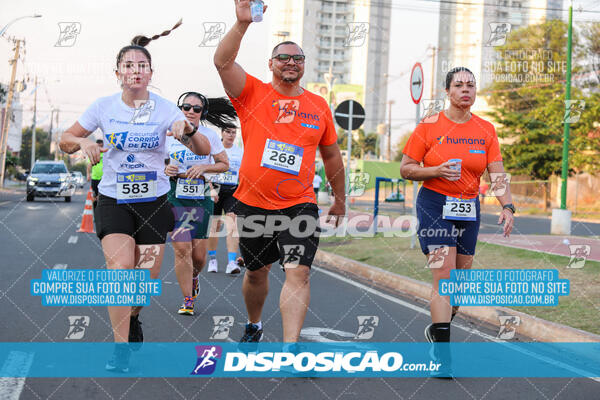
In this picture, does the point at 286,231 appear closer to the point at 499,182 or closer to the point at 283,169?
the point at 283,169

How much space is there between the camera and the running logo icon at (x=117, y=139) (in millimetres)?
4422

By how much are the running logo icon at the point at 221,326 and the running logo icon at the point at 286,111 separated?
1.97 meters

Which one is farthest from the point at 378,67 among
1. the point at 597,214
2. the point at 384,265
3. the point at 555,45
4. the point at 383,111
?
the point at 384,265

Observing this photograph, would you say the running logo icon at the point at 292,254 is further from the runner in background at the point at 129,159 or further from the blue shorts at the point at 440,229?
the blue shorts at the point at 440,229

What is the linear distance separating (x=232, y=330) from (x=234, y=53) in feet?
8.60

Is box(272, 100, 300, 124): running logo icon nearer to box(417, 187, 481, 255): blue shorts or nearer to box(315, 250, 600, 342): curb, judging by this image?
box(417, 187, 481, 255): blue shorts

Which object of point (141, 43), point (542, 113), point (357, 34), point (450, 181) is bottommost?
point (450, 181)

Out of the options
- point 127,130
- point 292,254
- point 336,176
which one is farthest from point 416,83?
point 127,130

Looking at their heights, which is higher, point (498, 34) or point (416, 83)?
point (498, 34)

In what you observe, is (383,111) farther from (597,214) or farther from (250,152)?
(250,152)

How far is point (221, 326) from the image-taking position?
610cm

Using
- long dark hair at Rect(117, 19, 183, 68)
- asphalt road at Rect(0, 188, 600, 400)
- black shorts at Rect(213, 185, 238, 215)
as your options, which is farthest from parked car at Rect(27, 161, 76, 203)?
long dark hair at Rect(117, 19, 183, 68)

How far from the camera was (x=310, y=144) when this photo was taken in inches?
183

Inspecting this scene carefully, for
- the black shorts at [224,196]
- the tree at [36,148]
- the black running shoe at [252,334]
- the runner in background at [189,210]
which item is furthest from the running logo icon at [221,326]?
the tree at [36,148]
